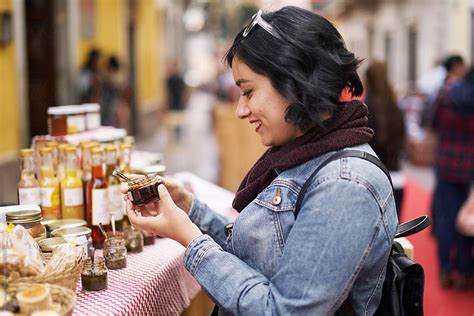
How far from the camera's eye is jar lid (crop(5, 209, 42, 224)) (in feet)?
7.56

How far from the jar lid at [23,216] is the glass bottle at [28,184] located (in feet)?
1.12

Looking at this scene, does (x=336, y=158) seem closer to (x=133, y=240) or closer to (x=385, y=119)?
(x=133, y=240)

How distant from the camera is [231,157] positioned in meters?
8.75

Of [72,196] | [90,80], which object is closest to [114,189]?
[72,196]

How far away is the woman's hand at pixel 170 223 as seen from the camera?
1.99 m

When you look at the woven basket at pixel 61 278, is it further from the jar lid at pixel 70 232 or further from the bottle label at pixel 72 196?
the bottle label at pixel 72 196

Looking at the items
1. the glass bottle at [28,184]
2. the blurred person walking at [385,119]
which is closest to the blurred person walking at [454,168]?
the blurred person walking at [385,119]

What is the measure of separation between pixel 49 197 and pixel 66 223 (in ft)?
0.67

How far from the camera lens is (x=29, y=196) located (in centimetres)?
270

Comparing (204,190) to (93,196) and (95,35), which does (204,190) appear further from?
(95,35)

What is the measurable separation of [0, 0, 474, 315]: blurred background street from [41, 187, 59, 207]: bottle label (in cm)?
95

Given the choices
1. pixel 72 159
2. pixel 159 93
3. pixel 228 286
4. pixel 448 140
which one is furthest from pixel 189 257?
pixel 159 93

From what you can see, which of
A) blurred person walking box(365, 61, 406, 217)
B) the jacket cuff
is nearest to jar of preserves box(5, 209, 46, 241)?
the jacket cuff

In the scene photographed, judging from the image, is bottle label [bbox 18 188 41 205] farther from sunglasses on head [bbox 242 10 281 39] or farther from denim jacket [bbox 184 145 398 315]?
sunglasses on head [bbox 242 10 281 39]
